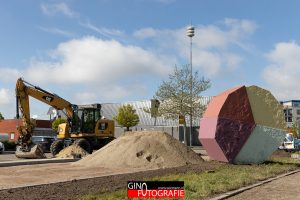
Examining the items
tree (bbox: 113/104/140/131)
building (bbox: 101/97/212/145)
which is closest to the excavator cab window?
building (bbox: 101/97/212/145)

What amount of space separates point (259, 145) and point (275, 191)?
347 inches

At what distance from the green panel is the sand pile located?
2.58 metres

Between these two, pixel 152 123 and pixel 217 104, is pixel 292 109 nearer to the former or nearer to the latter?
pixel 152 123

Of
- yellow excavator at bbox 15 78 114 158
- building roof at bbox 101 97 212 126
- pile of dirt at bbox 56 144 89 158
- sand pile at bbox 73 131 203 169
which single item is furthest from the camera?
building roof at bbox 101 97 212 126

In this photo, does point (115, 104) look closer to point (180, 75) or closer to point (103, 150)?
point (180, 75)

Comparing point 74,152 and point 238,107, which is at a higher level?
point 238,107

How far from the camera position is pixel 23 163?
914 inches

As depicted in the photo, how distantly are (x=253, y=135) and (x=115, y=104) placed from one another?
2501 inches

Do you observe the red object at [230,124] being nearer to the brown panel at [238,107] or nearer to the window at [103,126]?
the brown panel at [238,107]

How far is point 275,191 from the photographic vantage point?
12.6 metres

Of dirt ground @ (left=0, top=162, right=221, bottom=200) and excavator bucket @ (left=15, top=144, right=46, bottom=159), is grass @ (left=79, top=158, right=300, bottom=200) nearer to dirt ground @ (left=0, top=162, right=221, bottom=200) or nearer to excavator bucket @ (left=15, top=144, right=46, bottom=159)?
dirt ground @ (left=0, top=162, right=221, bottom=200)

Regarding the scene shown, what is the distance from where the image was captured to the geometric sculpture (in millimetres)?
20484

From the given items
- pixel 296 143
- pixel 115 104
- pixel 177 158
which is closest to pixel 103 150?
pixel 177 158

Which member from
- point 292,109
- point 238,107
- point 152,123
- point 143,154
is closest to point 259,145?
point 238,107
